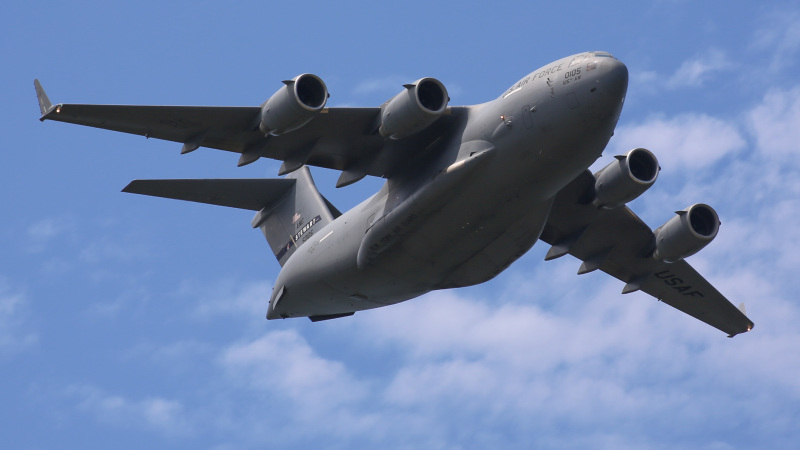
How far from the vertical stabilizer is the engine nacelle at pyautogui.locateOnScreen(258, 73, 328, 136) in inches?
196

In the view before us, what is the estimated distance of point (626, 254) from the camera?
2245 cm

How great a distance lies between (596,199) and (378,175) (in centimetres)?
360

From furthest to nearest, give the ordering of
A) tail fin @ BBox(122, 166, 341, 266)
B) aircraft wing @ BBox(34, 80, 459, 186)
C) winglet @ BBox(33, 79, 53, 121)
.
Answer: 1. tail fin @ BBox(122, 166, 341, 266)
2. winglet @ BBox(33, 79, 53, 121)
3. aircraft wing @ BBox(34, 80, 459, 186)

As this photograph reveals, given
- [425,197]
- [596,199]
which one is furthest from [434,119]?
[596,199]

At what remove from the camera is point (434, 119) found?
17.5m

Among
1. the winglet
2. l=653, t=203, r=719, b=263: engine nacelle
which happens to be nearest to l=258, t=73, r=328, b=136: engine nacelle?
the winglet

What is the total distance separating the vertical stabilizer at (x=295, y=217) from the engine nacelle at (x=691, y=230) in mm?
5971

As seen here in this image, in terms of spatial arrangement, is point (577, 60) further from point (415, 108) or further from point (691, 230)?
point (691, 230)

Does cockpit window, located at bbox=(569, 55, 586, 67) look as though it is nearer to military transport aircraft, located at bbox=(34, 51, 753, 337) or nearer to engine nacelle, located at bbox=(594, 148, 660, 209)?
military transport aircraft, located at bbox=(34, 51, 753, 337)

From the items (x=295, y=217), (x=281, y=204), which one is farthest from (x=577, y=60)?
(x=281, y=204)

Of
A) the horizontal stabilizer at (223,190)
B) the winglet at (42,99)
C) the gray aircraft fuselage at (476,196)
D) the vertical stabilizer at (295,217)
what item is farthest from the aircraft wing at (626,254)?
the winglet at (42,99)

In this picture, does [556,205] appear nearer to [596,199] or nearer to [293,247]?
[596,199]

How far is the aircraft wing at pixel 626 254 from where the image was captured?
→ 69.5ft

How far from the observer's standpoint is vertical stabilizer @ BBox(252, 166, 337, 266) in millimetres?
22453
